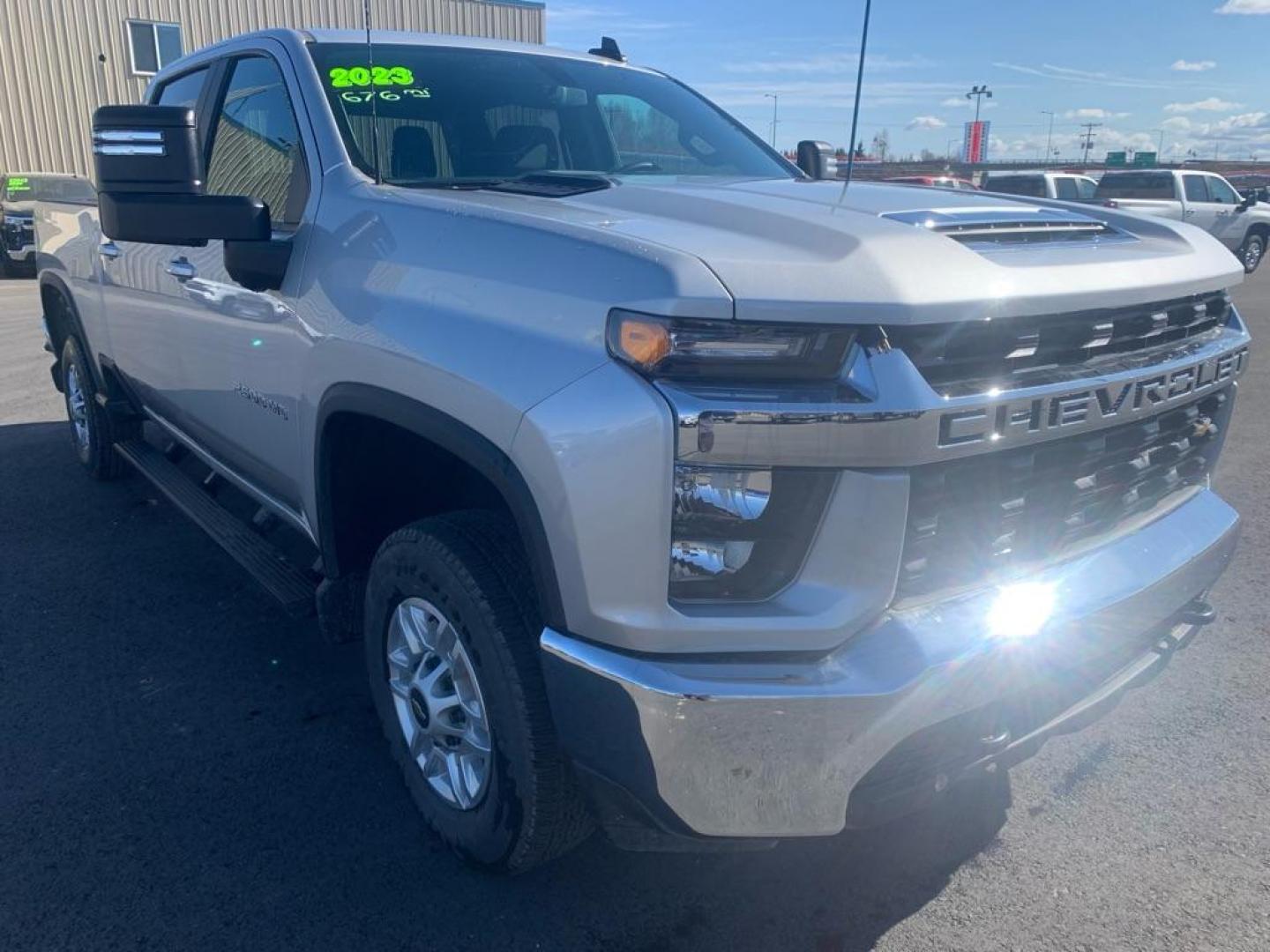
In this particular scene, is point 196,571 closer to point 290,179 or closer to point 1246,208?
point 290,179

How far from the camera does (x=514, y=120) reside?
3396mm

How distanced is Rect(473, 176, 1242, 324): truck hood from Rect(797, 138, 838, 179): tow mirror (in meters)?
1.46

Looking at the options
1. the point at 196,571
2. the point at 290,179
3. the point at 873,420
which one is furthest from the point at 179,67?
the point at 873,420

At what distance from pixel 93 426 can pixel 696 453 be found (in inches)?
188

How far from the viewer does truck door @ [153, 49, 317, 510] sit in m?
2.98

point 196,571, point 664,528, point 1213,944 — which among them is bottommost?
point 196,571

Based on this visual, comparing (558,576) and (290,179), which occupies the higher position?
(290,179)

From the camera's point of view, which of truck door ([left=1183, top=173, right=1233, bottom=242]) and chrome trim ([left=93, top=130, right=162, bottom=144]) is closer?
chrome trim ([left=93, top=130, right=162, bottom=144])

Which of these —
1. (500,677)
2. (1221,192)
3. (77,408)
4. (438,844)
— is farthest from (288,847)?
(1221,192)

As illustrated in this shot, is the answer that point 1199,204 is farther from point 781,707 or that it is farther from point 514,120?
point 781,707

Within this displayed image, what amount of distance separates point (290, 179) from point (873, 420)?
2.04 m

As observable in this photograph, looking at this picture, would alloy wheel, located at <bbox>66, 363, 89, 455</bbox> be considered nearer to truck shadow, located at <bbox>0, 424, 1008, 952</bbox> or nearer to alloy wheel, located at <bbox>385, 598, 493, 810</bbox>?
truck shadow, located at <bbox>0, 424, 1008, 952</bbox>

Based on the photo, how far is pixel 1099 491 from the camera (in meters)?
2.36

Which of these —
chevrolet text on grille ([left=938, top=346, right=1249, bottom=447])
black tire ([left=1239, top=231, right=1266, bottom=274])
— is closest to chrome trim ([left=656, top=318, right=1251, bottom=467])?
chevrolet text on grille ([left=938, top=346, right=1249, bottom=447])
